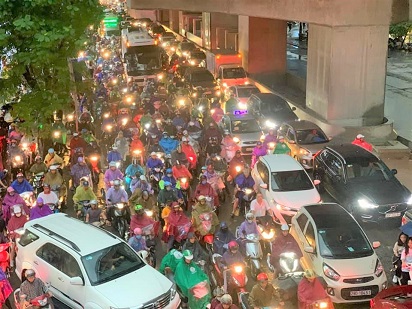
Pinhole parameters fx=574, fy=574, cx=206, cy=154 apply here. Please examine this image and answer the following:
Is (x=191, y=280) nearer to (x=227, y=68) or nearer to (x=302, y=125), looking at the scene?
(x=302, y=125)

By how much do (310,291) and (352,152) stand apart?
7653mm

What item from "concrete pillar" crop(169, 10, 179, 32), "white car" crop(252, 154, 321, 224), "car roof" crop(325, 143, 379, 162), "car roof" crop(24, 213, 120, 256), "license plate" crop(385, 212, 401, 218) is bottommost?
"license plate" crop(385, 212, 401, 218)

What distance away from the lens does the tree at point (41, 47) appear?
1545 centimetres

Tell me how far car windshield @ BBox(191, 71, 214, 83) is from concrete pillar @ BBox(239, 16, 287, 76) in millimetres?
5585

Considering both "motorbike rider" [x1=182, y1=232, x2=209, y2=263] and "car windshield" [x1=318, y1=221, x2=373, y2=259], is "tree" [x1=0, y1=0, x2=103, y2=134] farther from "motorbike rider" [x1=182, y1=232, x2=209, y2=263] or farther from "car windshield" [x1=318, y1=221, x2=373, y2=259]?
"car windshield" [x1=318, y1=221, x2=373, y2=259]

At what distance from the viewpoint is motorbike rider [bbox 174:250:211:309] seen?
10.2 meters

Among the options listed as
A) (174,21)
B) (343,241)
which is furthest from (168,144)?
(174,21)

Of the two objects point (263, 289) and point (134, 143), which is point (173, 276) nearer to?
point (263, 289)

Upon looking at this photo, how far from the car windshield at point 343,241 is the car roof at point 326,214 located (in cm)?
5

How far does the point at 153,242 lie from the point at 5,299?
3342 millimetres

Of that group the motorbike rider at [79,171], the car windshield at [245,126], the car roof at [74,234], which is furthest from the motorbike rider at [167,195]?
the car windshield at [245,126]

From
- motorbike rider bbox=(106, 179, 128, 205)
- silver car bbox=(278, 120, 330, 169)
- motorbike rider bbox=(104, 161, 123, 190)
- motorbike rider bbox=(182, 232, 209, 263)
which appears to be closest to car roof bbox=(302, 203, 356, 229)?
motorbike rider bbox=(182, 232, 209, 263)

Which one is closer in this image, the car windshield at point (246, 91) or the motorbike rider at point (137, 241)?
the motorbike rider at point (137, 241)

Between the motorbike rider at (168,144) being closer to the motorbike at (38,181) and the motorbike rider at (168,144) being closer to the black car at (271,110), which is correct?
the motorbike at (38,181)
